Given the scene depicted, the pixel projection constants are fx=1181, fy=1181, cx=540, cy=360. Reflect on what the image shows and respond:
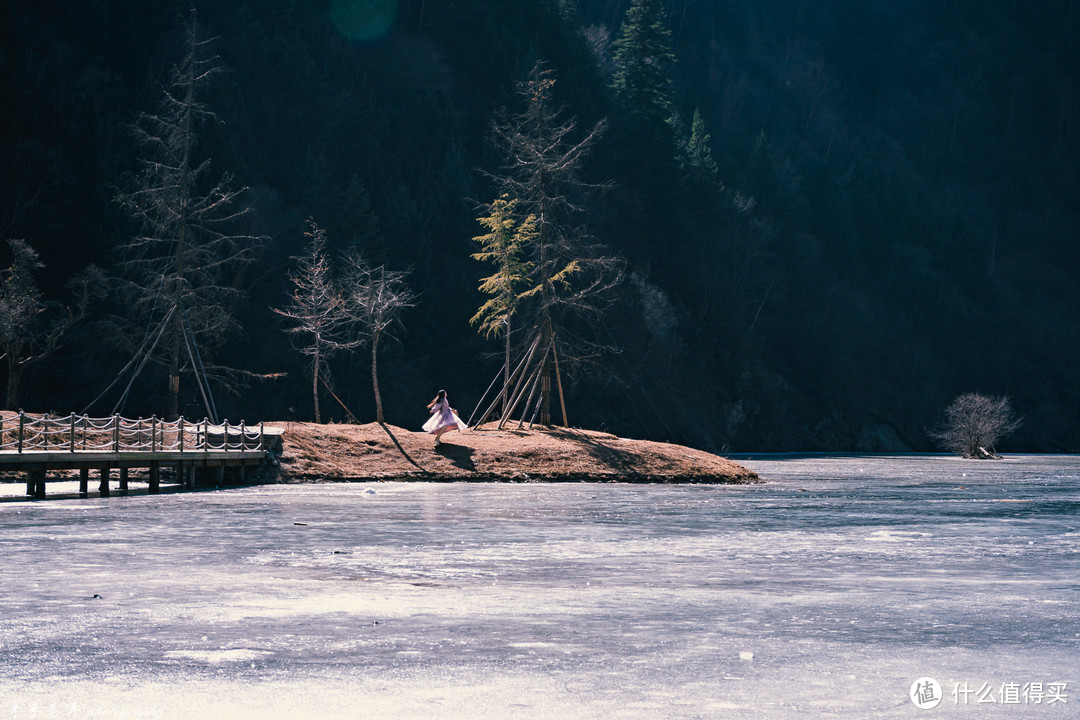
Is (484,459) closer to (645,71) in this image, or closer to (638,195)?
(638,195)

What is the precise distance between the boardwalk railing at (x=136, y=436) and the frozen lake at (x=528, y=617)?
9494 mm

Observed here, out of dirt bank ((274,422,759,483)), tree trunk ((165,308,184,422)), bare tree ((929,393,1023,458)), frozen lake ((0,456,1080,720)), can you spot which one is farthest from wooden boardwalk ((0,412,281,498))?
bare tree ((929,393,1023,458))

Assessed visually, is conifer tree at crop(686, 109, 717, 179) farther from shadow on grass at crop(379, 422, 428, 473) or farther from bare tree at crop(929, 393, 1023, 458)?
shadow on grass at crop(379, 422, 428, 473)

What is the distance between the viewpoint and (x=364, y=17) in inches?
3986

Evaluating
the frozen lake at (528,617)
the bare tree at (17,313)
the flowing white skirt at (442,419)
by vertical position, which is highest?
the bare tree at (17,313)

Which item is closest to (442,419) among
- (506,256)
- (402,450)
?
(402,450)

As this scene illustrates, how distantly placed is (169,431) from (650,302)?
2339 inches

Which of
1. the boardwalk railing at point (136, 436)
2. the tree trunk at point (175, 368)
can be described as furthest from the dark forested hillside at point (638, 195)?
the boardwalk railing at point (136, 436)

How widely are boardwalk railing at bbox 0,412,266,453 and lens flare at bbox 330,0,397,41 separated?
64849mm

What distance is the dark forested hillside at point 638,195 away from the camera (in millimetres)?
64625

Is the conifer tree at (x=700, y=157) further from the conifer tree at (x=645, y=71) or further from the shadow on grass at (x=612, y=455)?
the shadow on grass at (x=612, y=455)

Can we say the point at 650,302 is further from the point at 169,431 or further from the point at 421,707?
the point at 421,707

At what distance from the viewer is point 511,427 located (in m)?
46.8

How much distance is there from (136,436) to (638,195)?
224 feet
